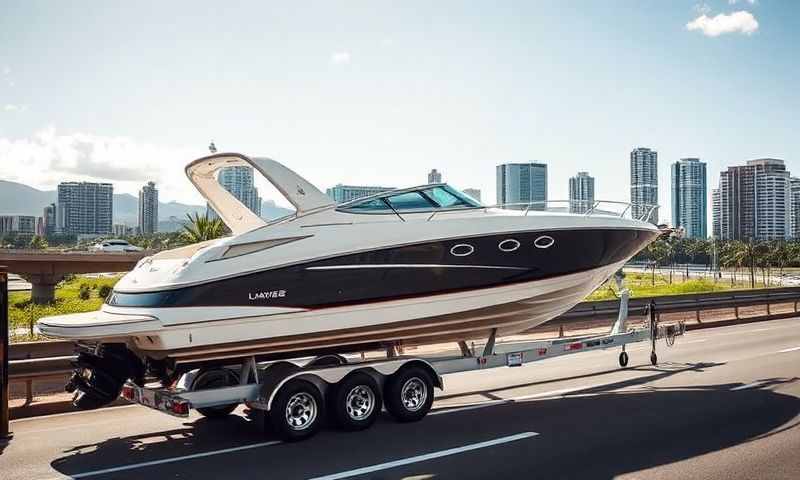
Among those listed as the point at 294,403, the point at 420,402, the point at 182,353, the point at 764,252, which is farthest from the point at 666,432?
the point at 764,252

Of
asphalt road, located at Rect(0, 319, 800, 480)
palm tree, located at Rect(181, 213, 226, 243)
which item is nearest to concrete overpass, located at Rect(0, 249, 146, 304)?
palm tree, located at Rect(181, 213, 226, 243)

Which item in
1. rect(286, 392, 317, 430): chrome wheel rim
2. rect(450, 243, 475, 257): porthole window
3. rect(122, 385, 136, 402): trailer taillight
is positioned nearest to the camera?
rect(286, 392, 317, 430): chrome wheel rim

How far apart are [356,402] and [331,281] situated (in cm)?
157

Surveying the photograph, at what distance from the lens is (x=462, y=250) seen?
30.5 feet

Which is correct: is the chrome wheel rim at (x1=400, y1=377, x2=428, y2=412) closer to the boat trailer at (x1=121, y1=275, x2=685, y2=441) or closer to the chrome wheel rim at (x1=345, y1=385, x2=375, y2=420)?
the boat trailer at (x1=121, y1=275, x2=685, y2=441)

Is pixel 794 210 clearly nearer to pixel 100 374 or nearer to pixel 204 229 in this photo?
pixel 204 229

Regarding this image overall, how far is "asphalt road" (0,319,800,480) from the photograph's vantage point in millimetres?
6742

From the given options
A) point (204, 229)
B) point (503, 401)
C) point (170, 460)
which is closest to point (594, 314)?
point (503, 401)

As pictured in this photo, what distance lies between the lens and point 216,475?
6.64 meters

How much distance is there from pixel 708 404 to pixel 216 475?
7.06 m

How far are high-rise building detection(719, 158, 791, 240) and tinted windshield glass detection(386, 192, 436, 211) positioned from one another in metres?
170

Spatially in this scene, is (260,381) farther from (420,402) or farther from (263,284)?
(420,402)

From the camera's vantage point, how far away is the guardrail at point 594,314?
9992 mm

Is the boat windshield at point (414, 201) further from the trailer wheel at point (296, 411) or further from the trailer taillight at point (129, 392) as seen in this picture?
the trailer taillight at point (129, 392)
